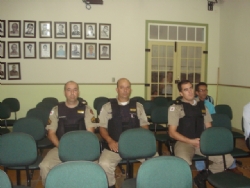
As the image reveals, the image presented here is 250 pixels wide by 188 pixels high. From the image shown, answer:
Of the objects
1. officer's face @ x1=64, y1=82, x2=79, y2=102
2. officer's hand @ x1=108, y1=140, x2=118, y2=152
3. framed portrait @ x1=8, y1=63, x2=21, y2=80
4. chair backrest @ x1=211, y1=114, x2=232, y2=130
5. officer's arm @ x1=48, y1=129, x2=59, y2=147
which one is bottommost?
officer's hand @ x1=108, y1=140, x2=118, y2=152

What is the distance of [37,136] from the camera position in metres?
3.53

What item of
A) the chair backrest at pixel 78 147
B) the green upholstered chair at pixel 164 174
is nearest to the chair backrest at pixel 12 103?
the chair backrest at pixel 78 147

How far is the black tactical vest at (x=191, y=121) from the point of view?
3.32 meters

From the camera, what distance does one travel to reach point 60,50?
21.7 ft

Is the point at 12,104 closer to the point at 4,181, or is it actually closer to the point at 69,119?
the point at 69,119

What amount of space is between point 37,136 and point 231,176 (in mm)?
2495

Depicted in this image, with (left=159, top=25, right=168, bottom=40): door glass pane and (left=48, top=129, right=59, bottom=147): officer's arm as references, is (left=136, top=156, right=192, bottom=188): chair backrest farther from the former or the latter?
(left=159, top=25, right=168, bottom=40): door glass pane

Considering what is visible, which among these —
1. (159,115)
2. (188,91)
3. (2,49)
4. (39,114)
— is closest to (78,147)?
(188,91)

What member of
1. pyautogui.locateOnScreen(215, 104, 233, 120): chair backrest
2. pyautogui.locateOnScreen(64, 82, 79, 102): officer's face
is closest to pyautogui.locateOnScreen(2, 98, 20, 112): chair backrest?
pyautogui.locateOnScreen(64, 82, 79, 102): officer's face

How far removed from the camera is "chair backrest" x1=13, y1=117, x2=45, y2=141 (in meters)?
3.50

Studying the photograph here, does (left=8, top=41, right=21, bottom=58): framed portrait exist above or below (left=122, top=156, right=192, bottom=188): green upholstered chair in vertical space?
above

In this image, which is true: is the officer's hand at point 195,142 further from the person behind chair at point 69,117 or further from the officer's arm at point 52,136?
the officer's arm at point 52,136

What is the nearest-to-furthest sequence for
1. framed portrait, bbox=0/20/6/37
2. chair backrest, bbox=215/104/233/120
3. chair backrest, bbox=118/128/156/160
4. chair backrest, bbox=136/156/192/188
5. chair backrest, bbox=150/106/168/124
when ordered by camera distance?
chair backrest, bbox=136/156/192/188
chair backrest, bbox=118/128/156/160
chair backrest, bbox=150/106/168/124
chair backrest, bbox=215/104/233/120
framed portrait, bbox=0/20/6/37

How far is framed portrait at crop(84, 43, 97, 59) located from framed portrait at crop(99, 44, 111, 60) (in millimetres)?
160
